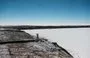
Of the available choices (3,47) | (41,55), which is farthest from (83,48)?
(3,47)

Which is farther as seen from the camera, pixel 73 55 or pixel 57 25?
pixel 57 25

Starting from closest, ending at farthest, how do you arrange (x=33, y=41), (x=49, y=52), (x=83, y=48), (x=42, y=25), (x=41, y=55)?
(x=41, y=55), (x=49, y=52), (x=83, y=48), (x=33, y=41), (x=42, y=25)

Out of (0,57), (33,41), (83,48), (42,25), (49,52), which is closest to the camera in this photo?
(0,57)

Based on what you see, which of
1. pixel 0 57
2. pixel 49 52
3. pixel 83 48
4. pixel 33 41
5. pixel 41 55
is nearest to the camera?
pixel 0 57

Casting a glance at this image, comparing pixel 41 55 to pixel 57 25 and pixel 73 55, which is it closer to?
pixel 73 55

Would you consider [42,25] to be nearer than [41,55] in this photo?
No

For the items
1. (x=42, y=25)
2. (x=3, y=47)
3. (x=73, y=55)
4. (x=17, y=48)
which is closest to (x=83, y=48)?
(x=73, y=55)

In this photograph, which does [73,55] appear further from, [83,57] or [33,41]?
[33,41]

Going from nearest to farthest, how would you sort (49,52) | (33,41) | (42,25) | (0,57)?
(0,57)
(49,52)
(33,41)
(42,25)
